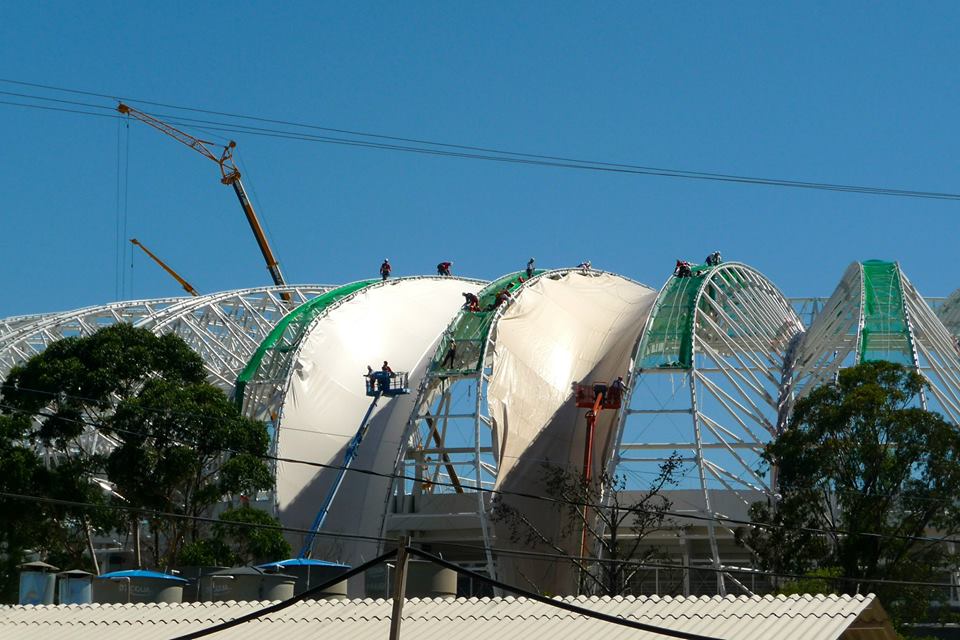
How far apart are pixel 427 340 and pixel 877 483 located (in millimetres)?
35920

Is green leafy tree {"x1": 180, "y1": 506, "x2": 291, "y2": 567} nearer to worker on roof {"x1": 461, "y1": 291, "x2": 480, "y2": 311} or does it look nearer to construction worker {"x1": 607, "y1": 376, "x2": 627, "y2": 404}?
construction worker {"x1": 607, "y1": 376, "x2": 627, "y2": 404}

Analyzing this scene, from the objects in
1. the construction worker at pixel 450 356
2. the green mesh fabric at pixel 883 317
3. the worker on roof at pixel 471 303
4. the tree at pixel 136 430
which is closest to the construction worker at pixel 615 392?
the construction worker at pixel 450 356

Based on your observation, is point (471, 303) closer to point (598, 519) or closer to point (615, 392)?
point (615, 392)

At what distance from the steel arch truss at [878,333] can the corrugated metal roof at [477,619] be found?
31384 millimetres

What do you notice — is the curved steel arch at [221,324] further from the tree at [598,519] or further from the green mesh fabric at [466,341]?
the tree at [598,519]

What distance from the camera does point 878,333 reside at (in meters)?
60.0

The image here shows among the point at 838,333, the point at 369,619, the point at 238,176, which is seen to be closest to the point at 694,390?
the point at 838,333

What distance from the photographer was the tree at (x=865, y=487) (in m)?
44.3

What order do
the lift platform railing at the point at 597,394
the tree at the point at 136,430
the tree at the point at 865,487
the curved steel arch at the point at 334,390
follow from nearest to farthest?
1. the tree at the point at 865,487
2. the tree at the point at 136,430
3. the lift platform railing at the point at 597,394
4. the curved steel arch at the point at 334,390

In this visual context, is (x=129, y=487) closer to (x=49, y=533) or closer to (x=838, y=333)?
(x=49, y=533)

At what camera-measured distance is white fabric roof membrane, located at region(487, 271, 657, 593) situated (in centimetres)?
6391

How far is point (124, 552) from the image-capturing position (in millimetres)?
69750

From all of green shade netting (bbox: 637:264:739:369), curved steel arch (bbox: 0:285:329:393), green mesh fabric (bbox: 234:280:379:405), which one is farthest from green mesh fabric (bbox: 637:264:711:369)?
curved steel arch (bbox: 0:285:329:393)

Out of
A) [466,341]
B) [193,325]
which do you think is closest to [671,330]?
[466,341]
